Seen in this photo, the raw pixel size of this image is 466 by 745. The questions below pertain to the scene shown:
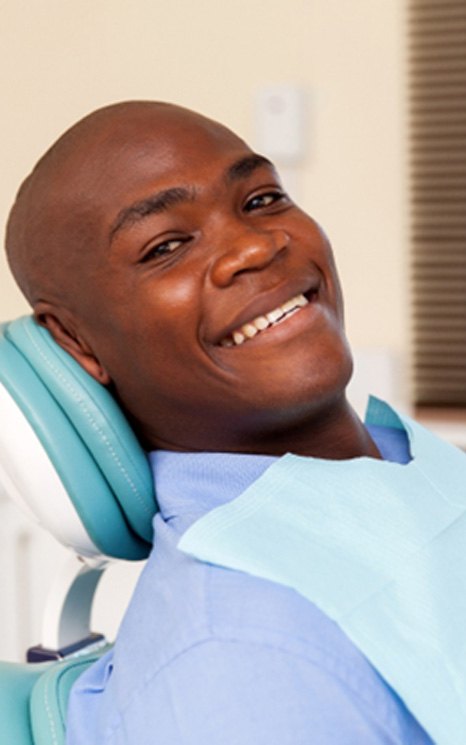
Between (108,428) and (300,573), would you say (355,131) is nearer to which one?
(108,428)

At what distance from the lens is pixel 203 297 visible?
1224mm

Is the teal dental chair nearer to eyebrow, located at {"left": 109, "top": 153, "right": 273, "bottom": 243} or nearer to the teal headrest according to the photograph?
the teal headrest

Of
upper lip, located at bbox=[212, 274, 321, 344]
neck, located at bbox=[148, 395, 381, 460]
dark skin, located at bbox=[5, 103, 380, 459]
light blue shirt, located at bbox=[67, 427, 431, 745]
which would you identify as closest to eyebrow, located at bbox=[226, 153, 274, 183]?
dark skin, located at bbox=[5, 103, 380, 459]

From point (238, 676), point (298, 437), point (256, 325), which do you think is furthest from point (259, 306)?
point (238, 676)

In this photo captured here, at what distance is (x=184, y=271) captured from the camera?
1.23 metres

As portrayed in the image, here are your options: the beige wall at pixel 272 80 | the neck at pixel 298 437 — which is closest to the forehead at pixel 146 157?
the neck at pixel 298 437

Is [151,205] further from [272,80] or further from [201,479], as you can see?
[272,80]

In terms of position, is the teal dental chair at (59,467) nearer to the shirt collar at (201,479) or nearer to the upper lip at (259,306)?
the shirt collar at (201,479)

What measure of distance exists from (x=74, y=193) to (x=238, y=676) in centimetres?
52

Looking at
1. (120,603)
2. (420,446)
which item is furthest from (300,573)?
(120,603)

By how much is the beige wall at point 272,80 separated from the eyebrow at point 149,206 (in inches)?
50.1

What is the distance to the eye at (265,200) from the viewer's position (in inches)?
51.4

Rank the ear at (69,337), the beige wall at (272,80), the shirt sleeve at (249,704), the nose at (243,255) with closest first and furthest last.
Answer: the shirt sleeve at (249,704) < the nose at (243,255) < the ear at (69,337) < the beige wall at (272,80)

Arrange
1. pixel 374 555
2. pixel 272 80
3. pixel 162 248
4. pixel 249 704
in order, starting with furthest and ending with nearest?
pixel 272 80 < pixel 162 248 < pixel 374 555 < pixel 249 704
